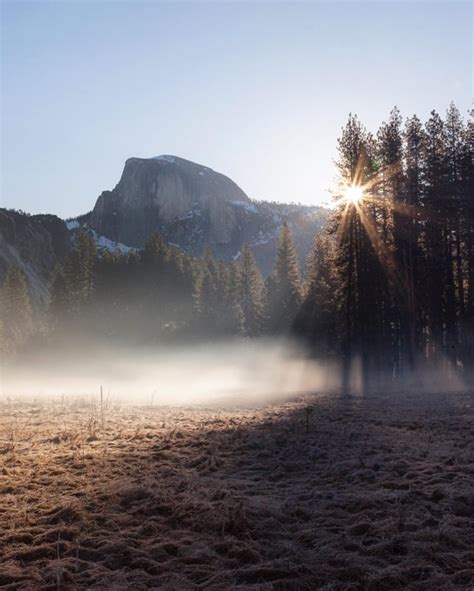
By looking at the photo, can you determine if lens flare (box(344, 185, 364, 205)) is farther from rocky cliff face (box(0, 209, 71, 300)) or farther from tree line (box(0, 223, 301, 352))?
rocky cliff face (box(0, 209, 71, 300))

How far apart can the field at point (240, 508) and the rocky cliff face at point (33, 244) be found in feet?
327

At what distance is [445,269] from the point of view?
32.8 m

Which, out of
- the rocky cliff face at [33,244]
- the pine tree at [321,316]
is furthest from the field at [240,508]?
the rocky cliff face at [33,244]

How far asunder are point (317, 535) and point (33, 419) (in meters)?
12.1

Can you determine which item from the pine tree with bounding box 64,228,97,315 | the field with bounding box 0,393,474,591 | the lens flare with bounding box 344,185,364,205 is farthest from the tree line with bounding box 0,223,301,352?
the field with bounding box 0,393,474,591

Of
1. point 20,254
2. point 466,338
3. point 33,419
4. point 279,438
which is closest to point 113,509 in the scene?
point 279,438

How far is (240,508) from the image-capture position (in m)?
6.52

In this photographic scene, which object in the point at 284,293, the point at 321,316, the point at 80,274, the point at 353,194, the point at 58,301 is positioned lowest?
the point at 321,316

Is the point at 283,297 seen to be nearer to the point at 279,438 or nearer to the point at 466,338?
the point at 466,338

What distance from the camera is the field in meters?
5.08

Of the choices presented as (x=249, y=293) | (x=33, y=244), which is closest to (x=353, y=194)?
(x=249, y=293)

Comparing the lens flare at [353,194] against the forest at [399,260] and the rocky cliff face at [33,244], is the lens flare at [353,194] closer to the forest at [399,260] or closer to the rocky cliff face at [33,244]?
the forest at [399,260]

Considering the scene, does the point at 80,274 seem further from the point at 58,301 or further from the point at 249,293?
the point at 249,293

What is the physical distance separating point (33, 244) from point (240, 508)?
133 metres
